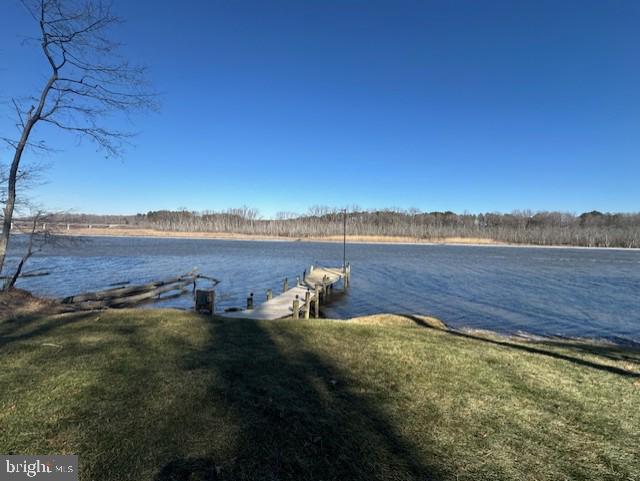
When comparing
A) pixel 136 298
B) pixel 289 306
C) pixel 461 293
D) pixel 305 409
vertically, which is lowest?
pixel 461 293

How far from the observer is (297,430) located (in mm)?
3533

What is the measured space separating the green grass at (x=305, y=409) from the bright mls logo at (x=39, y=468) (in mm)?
93

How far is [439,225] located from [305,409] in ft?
525

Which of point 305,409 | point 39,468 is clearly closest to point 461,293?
point 305,409

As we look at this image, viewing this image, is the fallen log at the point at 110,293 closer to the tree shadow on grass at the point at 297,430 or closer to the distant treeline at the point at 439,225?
the tree shadow on grass at the point at 297,430

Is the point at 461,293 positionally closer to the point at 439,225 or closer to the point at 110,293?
the point at 110,293

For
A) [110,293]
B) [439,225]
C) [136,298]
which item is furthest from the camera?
[439,225]

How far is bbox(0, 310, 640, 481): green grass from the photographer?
308 centimetres

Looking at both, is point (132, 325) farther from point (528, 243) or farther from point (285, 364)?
point (528, 243)

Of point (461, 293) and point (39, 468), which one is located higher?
point (39, 468)

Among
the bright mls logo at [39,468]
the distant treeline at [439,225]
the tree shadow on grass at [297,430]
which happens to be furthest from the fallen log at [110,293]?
the distant treeline at [439,225]

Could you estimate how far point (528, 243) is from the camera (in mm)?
122000

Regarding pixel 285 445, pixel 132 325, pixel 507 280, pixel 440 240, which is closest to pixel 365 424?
pixel 285 445

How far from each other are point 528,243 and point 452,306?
11684 centimetres
